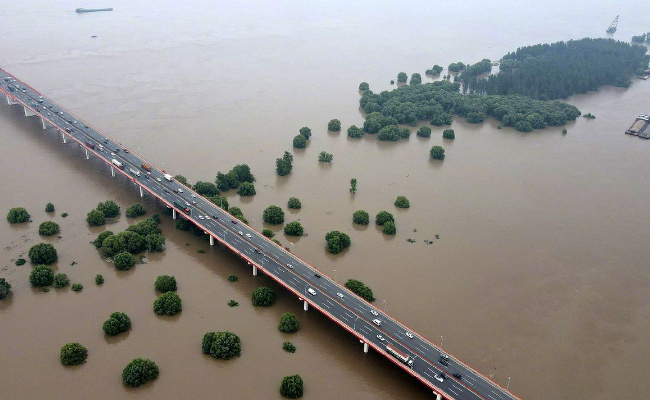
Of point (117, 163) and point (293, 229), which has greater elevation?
point (117, 163)

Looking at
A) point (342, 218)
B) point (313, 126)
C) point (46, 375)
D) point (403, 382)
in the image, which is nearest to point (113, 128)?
point (313, 126)

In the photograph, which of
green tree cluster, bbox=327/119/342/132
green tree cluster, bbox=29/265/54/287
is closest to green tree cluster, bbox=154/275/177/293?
green tree cluster, bbox=29/265/54/287

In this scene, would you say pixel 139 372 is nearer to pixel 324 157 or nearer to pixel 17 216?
pixel 17 216

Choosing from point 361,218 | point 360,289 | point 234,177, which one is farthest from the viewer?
point 234,177

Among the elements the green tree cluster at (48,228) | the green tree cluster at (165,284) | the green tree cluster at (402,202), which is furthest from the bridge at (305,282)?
the green tree cluster at (402,202)

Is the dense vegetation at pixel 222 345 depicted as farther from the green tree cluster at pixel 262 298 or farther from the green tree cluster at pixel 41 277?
the green tree cluster at pixel 41 277

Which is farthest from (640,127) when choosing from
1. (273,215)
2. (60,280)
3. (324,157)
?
(60,280)

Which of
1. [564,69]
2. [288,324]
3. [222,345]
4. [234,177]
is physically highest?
[564,69]

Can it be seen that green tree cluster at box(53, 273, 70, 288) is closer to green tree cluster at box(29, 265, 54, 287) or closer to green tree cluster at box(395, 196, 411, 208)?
green tree cluster at box(29, 265, 54, 287)
